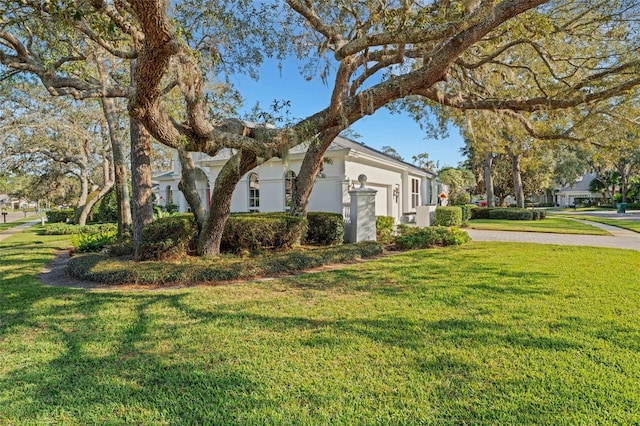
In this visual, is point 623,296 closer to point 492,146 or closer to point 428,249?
point 428,249

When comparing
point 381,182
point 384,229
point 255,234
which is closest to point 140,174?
point 255,234

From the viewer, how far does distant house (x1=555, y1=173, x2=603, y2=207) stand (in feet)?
172

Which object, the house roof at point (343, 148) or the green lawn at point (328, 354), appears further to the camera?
the house roof at point (343, 148)

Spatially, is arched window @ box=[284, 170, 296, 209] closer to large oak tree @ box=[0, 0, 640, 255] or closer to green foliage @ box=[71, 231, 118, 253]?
large oak tree @ box=[0, 0, 640, 255]

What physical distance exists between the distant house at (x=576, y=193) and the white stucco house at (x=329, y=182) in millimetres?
46415

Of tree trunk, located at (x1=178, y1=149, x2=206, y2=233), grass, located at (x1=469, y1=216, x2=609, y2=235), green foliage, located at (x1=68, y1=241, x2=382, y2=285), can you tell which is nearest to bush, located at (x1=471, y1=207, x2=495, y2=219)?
grass, located at (x1=469, y1=216, x2=609, y2=235)

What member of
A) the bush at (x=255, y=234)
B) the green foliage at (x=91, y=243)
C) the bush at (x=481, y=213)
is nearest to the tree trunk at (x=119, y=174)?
the green foliage at (x=91, y=243)

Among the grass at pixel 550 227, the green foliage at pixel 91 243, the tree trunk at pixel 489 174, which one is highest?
the tree trunk at pixel 489 174

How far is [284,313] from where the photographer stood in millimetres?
4895

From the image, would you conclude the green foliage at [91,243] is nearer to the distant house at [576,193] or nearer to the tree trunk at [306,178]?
the tree trunk at [306,178]

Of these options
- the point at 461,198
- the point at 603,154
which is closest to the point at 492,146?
the point at 603,154

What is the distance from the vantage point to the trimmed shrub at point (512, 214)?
77.1ft

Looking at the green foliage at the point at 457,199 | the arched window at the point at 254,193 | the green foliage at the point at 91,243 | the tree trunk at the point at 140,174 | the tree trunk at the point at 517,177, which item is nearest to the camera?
Answer: the tree trunk at the point at 140,174

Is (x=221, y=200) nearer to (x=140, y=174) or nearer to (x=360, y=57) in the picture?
(x=140, y=174)
